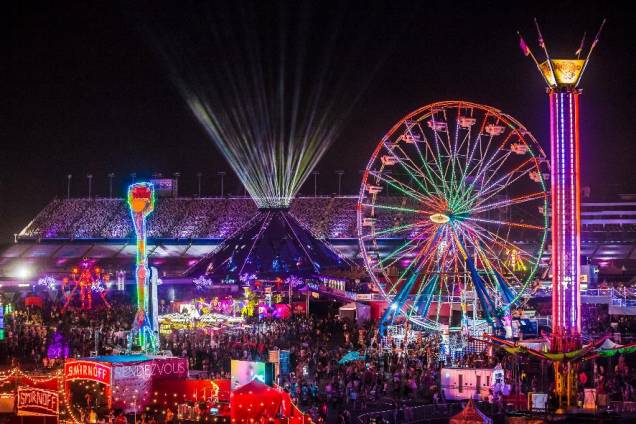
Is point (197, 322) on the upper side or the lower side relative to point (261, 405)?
upper

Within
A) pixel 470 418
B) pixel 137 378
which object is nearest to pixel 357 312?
pixel 137 378

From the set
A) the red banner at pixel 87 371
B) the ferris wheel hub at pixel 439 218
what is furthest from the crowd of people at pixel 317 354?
the red banner at pixel 87 371

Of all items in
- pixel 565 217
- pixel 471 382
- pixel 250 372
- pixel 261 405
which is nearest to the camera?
pixel 261 405

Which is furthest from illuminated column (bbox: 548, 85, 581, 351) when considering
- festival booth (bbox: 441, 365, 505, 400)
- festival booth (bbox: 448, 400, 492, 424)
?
festival booth (bbox: 448, 400, 492, 424)

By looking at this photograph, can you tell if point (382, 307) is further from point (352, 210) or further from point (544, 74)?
point (352, 210)

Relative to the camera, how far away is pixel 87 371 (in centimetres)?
2648

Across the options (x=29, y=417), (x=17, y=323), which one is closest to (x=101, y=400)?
(x=29, y=417)

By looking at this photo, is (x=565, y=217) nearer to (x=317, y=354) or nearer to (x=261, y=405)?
(x=317, y=354)

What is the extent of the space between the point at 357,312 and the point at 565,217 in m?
16.7

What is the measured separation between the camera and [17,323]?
146 ft

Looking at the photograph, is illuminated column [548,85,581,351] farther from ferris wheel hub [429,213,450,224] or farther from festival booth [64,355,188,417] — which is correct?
festival booth [64,355,188,417]

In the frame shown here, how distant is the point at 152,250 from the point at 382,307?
80.5ft

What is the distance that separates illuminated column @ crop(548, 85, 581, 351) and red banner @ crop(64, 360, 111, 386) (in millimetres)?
13542

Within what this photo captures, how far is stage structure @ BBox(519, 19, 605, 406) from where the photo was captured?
100 feet
